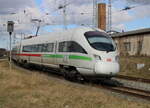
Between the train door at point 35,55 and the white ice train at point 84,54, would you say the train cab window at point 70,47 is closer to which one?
the white ice train at point 84,54

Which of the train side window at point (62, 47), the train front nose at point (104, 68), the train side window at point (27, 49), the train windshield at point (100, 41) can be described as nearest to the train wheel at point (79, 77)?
the train front nose at point (104, 68)

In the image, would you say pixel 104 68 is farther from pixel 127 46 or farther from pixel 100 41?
pixel 127 46

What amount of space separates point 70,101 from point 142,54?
2312 cm

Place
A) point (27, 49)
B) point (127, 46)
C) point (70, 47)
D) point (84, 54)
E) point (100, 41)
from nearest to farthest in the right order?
1. point (84, 54)
2. point (100, 41)
3. point (70, 47)
4. point (27, 49)
5. point (127, 46)

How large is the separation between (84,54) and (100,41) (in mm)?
1080

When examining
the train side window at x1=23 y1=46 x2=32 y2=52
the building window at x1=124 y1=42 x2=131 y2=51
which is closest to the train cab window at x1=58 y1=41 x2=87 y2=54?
the train side window at x1=23 y1=46 x2=32 y2=52

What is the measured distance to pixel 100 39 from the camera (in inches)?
532

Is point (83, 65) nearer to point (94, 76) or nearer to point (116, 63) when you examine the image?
point (94, 76)

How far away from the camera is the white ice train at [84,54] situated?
497 inches

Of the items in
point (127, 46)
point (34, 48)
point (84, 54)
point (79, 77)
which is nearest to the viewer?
point (84, 54)

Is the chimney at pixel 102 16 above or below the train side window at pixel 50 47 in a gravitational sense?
above

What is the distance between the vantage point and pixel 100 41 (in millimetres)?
13391

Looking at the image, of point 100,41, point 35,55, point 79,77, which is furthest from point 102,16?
point 100,41

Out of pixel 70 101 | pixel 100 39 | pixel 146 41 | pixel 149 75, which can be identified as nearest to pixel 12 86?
pixel 70 101
